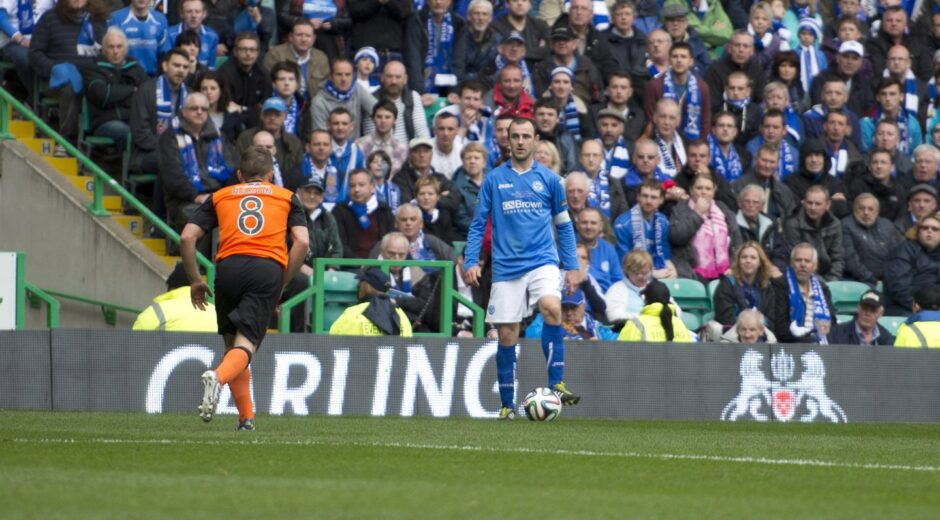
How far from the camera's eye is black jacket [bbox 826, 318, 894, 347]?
18781 mm

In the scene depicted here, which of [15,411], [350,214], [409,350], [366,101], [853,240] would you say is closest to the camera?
[15,411]

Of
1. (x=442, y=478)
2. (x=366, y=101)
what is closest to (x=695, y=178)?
(x=366, y=101)

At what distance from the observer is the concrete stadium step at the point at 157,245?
17906 millimetres

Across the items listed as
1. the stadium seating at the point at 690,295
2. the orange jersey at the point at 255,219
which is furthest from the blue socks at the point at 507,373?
the stadium seating at the point at 690,295

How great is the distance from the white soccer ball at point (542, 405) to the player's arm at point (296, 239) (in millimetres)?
2848

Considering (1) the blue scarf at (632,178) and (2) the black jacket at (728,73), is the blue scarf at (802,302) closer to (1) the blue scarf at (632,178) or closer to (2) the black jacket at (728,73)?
(1) the blue scarf at (632,178)

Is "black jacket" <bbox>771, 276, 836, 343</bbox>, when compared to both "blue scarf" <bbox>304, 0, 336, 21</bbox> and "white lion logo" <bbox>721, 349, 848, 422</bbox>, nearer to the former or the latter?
"white lion logo" <bbox>721, 349, 848, 422</bbox>

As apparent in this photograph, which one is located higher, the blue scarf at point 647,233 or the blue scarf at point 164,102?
the blue scarf at point 164,102

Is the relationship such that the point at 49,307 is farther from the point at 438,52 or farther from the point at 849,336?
the point at 849,336

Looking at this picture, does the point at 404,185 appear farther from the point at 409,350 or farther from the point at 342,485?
the point at 342,485

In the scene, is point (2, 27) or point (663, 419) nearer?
point (663, 419)

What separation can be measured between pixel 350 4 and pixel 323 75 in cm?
105

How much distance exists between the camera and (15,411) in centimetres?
1436

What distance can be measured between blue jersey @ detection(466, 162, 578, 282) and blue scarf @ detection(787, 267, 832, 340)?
5335 mm
